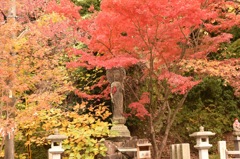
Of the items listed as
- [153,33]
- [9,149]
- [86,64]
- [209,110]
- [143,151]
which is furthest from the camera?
A: [209,110]

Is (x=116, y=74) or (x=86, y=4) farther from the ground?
(x=86, y=4)

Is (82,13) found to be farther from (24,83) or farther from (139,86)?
(24,83)

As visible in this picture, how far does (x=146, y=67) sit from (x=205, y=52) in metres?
1.81

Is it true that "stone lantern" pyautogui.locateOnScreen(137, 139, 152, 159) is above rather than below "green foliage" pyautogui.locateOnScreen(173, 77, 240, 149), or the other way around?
below

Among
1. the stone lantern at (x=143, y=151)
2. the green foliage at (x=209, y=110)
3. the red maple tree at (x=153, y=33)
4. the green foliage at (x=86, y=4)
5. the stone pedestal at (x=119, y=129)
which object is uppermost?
the green foliage at (x=86, y=4)

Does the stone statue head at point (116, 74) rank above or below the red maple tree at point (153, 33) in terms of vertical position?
below

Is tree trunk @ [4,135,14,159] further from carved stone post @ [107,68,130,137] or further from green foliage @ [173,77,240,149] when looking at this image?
green foliage @ [173,77,240,149]

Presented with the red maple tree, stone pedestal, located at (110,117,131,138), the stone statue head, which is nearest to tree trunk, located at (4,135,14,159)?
stone pedestal, located at (110,117,131,138)

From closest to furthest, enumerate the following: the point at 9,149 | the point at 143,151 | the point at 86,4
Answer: the point at 143,151 < the point at 9,149 < the point at 86,4

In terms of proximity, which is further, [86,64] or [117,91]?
[117,91]

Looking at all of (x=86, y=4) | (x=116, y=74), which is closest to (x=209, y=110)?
(x=116, y=74)

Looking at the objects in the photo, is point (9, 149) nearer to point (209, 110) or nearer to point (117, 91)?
point (117, 91)

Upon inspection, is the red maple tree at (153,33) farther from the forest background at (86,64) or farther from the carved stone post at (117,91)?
the carved stone post at (117,91)

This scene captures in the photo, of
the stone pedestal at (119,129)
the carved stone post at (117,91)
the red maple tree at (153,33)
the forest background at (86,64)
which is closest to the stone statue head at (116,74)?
the carved stone post at (117,91)
